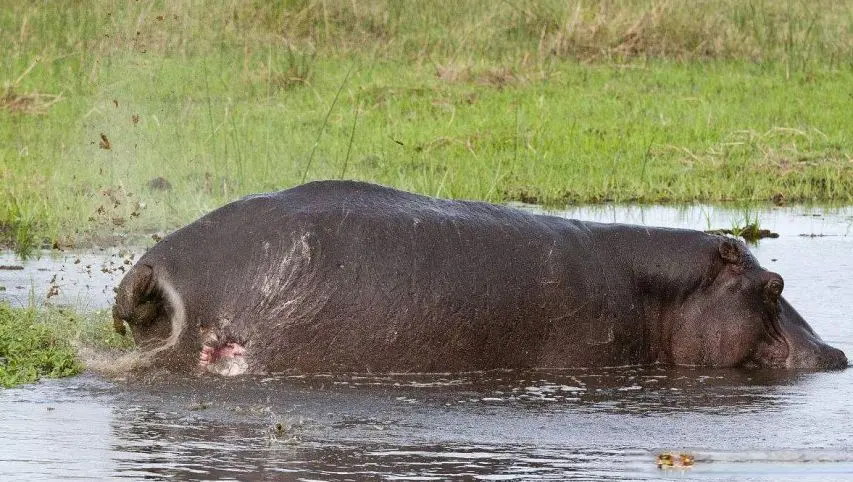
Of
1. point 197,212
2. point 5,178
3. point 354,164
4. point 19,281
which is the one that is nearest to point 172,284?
point 19,281

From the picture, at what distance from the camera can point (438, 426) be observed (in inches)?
199

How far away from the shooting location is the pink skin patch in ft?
18.0

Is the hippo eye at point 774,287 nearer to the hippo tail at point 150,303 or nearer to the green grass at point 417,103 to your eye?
the hippo tail at point 150,303

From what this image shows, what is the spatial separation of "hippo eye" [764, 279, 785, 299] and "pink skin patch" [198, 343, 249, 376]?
2.14 m

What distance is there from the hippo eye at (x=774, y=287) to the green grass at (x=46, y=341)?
254 cm

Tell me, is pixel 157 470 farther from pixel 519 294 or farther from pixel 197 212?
pixel 197 212

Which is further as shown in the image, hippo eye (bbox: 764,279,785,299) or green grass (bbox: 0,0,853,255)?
green grass (bbox: 0,0,853,255)

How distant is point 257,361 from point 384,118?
7265 mm

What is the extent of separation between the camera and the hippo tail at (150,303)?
5.45 meters

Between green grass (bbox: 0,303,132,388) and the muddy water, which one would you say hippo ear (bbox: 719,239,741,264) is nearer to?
the muddy water

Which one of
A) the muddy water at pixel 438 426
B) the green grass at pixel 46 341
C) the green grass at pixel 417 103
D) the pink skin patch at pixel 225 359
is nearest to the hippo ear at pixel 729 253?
the muddy water at pixel 438 426

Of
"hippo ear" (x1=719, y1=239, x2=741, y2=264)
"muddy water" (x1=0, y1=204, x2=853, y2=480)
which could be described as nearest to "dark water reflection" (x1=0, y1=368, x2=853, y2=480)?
"muddy water" (x1=0, y1=204, x2=853, y2=480)

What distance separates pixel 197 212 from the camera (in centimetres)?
901

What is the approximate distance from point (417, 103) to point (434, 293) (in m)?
7.40
